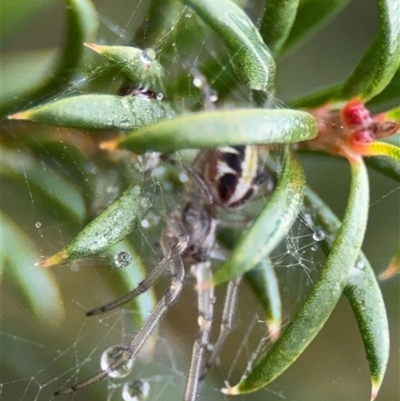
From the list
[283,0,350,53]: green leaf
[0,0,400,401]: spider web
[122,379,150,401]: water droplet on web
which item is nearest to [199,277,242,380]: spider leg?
[0,0,400,401]: spider web

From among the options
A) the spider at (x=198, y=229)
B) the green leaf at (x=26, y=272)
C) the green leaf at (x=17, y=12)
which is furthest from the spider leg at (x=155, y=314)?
the green leaf at (x=17, y=12)

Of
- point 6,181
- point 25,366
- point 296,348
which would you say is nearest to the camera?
point 296,348

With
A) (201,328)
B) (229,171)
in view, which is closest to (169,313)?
(201,328)

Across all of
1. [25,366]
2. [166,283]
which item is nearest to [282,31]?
[166,283]

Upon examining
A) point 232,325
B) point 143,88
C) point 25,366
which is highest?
point 143,88

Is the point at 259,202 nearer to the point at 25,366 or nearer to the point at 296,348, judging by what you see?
the point at 296,348

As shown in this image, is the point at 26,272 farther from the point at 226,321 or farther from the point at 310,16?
the point at 310,16
